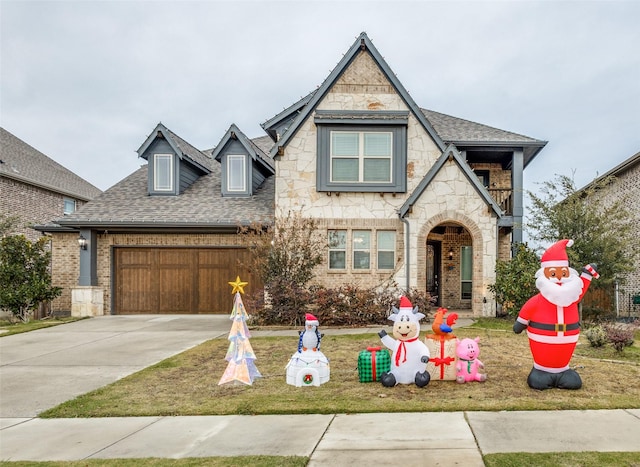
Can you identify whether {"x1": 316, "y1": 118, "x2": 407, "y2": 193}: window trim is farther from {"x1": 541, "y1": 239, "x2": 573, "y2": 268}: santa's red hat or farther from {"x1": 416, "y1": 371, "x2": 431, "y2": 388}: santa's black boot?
{"x1": 416, "y1": 371, "x2": 431, "y2": 388}: santa's black boot

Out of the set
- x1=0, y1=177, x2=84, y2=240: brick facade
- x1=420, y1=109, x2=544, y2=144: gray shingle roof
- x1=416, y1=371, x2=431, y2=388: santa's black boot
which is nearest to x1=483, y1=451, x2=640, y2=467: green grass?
x1=416, y1=371, x2=431, y2=388: santa's black boot

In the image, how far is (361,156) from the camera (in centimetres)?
1625

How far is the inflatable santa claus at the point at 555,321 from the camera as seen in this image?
21.8 ft

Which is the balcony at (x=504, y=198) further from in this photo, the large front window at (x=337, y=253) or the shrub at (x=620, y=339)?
the shrub at (x=620, y=339)

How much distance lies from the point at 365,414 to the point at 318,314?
8136 mm

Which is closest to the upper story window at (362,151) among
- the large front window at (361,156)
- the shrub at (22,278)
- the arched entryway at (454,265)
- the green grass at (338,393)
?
the large front window at (361,156)

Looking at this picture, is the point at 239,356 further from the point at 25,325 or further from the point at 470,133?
the point at 470,133

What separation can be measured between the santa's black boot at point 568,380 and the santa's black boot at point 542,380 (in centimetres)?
8

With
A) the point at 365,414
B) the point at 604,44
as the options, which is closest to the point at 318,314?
the point at 365,414

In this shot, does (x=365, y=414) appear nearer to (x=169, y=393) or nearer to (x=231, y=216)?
(x=169, y=393)

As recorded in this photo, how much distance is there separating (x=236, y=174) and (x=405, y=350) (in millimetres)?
12859

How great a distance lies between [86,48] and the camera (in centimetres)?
3216

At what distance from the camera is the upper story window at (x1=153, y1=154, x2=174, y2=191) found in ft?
59.9

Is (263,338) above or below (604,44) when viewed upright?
below
